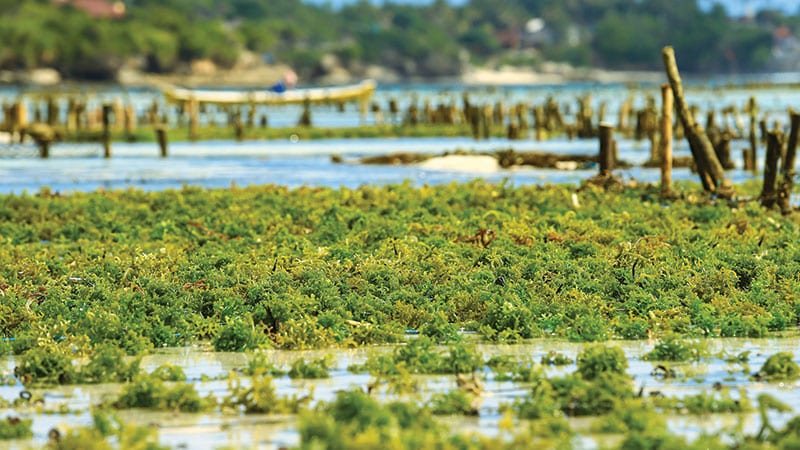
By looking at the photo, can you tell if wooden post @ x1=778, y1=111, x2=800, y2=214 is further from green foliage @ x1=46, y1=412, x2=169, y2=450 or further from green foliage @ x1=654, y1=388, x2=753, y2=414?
green foliage @ x1=46, y1=412, x2=169, y2=450

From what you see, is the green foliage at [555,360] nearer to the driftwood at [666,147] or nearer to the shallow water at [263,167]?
the driftwood at [666,147]

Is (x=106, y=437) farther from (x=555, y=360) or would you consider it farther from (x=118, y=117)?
(x=118, y=117)

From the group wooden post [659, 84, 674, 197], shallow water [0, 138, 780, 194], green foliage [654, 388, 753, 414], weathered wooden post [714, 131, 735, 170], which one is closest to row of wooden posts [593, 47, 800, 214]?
wooden post [659, 84, 674, 197]

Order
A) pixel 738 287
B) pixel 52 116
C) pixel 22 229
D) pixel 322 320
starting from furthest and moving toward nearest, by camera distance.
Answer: pixel 52 116
pixel 22 229
pixel 738 287
pixel 322 320

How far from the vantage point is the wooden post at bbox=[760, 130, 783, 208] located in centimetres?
2225

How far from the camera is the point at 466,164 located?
126ft

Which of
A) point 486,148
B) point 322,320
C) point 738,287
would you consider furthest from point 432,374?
point 486,148

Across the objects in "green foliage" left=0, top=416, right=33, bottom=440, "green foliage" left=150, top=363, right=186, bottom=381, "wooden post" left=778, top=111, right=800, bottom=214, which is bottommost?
"green foliage" left=150, top=363, right=186, bottom=381

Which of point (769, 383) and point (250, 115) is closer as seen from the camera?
point (769, 383)

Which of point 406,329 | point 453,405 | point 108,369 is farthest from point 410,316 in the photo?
point 453,405

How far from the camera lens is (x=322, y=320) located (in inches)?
535

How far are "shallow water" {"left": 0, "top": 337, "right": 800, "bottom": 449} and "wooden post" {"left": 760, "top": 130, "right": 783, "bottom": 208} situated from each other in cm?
899

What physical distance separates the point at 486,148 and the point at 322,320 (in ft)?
120

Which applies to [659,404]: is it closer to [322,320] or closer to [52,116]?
[322,320]
